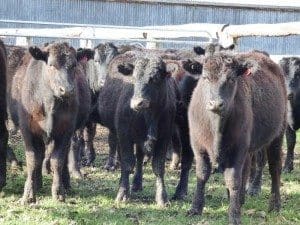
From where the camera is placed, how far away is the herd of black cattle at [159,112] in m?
7.59

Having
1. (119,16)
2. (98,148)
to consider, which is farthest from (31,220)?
(119,16)

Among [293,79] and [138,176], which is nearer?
[138,176]

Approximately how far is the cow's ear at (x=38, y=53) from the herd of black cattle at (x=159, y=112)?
0.04ft

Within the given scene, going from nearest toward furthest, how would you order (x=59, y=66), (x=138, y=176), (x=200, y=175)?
(x=200, y=175) → (x=59, y=66) → (x=138, y=176)

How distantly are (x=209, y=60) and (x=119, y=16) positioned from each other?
986 inches

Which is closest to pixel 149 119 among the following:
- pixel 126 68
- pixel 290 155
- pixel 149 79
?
pixel 149 79

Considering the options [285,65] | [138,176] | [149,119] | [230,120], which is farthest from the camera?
Result: [285,65]

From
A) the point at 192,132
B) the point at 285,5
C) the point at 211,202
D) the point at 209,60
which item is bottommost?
the point at 211,202

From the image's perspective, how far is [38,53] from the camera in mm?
8266

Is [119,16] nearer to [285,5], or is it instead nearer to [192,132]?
[285,5]

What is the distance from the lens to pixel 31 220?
7363mm

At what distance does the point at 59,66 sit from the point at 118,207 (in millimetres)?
1843

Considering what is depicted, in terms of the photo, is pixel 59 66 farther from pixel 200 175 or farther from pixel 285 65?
pixel 285 65

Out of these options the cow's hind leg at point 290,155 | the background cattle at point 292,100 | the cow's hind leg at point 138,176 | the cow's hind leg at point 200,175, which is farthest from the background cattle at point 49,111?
the background cattle at point 292,100
